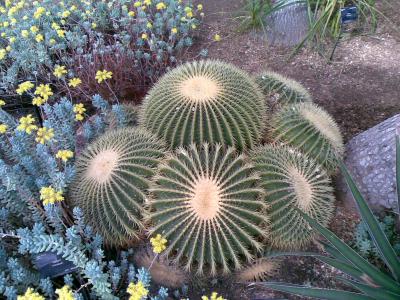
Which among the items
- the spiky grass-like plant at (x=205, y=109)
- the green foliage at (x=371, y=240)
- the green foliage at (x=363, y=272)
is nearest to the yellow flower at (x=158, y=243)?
the green foliage at (x=363, y=272)

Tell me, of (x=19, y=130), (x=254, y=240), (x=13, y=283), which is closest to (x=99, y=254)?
(x=13, y=283)

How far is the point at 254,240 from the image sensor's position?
2027mm

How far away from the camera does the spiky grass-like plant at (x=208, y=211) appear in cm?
194

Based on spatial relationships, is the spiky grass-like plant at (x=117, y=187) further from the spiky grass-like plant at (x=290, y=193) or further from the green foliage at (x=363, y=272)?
the green foliage at (x=363, y=272)

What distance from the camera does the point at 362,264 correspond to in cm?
187

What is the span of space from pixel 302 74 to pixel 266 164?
1957 mm

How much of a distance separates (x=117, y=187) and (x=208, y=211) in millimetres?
474

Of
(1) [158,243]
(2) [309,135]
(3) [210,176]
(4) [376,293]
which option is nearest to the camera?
(4) [376,293]

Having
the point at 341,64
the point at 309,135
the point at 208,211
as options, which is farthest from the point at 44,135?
the point at 341,64

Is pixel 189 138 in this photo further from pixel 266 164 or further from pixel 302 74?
pixel 302 74

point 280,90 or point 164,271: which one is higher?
point 280,90

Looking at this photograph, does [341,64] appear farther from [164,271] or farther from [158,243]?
[158,243]

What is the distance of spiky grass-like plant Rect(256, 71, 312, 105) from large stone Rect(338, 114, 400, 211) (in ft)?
1.53

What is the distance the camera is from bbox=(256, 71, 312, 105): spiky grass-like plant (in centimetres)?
273
